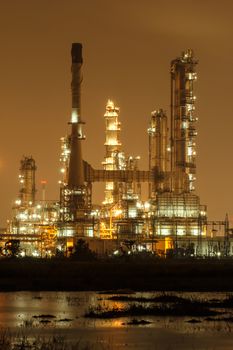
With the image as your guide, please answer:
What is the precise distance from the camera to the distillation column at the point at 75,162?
9938cm

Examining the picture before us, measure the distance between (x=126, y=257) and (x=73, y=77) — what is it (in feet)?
84.9

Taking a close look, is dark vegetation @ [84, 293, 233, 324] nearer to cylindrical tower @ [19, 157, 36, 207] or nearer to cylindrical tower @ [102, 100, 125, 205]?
cylindrical tower @ [102, 100, 125, 205]

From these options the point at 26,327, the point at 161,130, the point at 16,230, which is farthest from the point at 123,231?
the point at 26,327

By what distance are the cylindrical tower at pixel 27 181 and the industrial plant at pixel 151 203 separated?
637 inches

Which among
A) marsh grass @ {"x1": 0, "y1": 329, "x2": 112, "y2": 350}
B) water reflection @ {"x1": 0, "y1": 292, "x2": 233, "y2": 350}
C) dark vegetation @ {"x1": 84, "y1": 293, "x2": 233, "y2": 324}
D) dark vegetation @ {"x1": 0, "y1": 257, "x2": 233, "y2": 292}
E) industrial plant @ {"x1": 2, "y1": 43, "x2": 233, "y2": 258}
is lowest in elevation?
marsh grass @ {"x1": 0, "y1": 329, "x2": 112, "y2": 350}

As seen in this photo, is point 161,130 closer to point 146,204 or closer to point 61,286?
point 146,204

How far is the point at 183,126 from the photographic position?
97.9 meters

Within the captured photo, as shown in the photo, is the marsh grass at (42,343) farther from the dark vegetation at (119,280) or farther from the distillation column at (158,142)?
the distillation column at (158,142)

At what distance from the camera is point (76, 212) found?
9925 centimetres

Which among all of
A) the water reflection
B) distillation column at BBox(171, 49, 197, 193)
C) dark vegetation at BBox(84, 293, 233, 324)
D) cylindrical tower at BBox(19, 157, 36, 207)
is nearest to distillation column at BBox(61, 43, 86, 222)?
distillation column at BBox(171, 49, 197, 193)

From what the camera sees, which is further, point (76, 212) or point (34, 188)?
point (34, 188)

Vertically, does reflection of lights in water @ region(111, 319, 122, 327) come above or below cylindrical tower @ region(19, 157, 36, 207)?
below

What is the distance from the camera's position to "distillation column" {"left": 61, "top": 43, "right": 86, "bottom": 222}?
99.4m

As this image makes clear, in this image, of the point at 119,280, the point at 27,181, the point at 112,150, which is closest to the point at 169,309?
the point at 119,280
